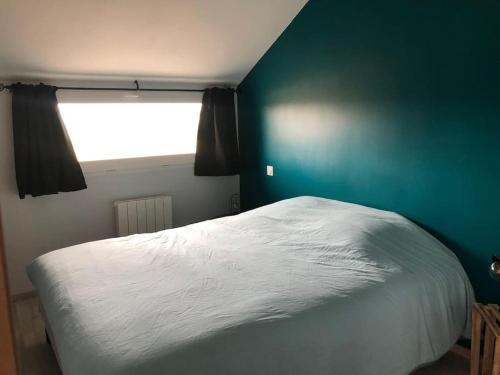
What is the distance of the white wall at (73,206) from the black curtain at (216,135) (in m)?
0.16

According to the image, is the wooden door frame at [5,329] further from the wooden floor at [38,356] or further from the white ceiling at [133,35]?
the white ceiling at [133,35]

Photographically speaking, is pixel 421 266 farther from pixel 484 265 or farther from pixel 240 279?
pixel 240 279

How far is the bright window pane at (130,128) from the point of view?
3266mm

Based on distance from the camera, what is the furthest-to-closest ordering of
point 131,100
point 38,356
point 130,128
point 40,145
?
point 130,128, point 131,100, point 40,145, point 38,356

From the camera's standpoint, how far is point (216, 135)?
3857 millimetres

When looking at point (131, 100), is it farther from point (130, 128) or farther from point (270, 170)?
point (270, 170)

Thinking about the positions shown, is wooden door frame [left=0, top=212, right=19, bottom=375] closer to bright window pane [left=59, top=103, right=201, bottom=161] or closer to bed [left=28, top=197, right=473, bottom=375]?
bed [left=28, top=197, right=473, bottom=375]

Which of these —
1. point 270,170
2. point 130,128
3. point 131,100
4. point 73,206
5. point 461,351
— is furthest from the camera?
point 270,170

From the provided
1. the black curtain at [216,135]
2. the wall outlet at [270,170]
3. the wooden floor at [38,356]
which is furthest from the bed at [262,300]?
the black curtain at [216,135]

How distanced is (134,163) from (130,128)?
0.34 meters

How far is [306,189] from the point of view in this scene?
10.8 ft

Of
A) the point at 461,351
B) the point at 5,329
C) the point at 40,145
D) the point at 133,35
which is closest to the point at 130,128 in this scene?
the point at 40,145

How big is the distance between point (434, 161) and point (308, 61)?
137cm

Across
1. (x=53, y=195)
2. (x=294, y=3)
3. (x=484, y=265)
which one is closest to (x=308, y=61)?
(x=294, y=3)
